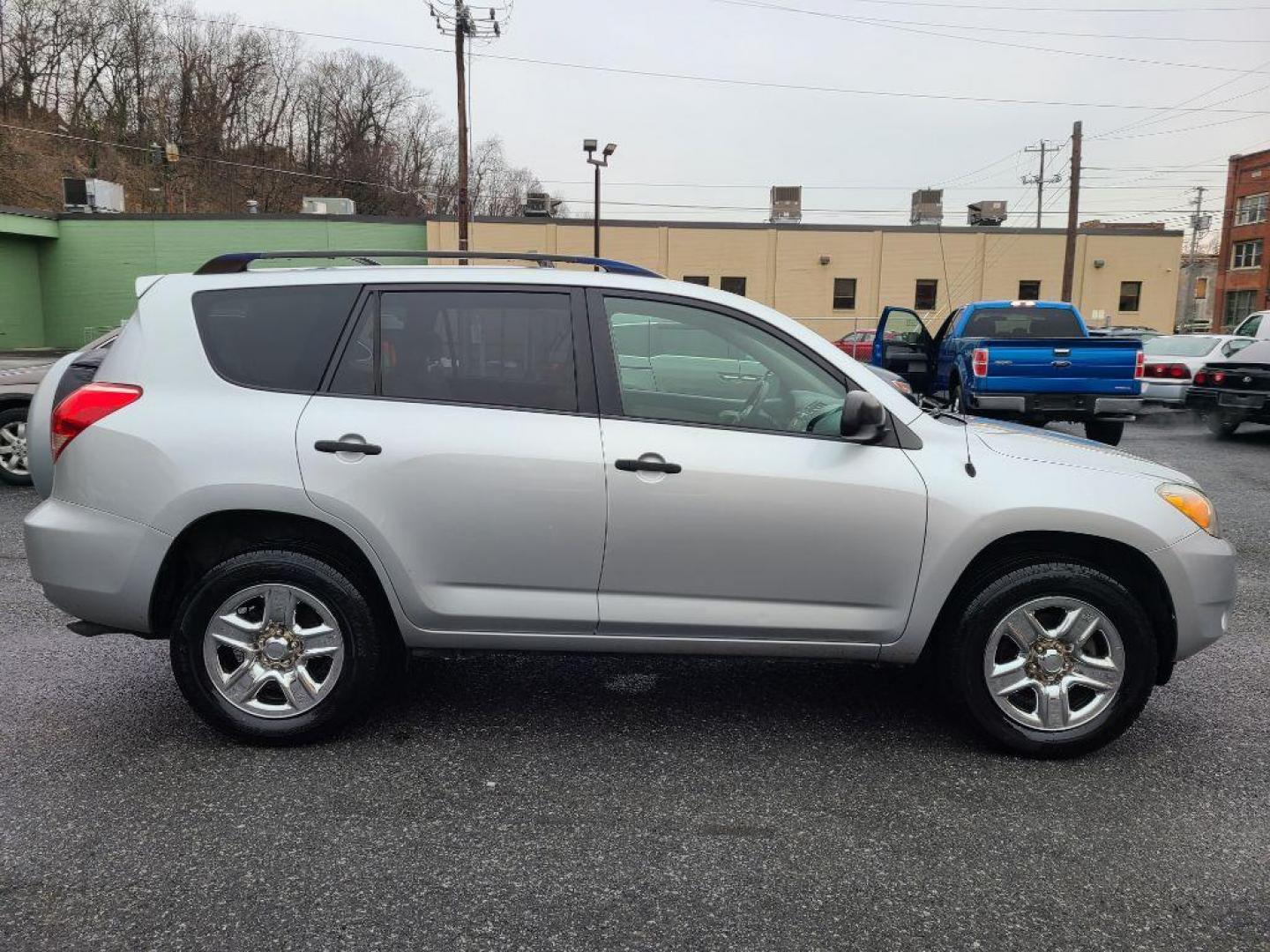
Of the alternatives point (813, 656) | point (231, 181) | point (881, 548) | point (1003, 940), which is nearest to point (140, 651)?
point (813, 656)

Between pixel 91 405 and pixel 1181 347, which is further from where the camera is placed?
pixel 1181 347

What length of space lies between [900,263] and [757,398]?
3920 cm

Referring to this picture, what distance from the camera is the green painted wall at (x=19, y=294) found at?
35.0 metres

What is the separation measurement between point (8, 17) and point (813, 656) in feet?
236

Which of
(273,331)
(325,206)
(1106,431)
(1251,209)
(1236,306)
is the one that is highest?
(1251,209)

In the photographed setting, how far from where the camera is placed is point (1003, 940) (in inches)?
97.6

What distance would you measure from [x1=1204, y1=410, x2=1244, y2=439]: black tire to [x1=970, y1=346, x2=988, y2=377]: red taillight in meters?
4.38

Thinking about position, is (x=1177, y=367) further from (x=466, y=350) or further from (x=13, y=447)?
(x=13, y=447)

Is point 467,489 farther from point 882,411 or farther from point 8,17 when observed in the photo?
point 8,17

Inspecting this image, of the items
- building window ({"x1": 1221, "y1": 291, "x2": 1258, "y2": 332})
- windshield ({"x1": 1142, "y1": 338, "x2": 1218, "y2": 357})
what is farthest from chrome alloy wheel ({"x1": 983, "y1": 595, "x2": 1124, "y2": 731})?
building window ({"x1": 1221, "y1": 291, "x2": 1258, "y2": 332})

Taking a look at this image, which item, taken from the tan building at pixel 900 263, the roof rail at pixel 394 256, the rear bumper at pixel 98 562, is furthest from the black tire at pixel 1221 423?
the tan building at pixel 900 263

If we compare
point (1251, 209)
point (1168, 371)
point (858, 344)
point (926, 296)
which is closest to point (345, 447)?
point (1168, 371)

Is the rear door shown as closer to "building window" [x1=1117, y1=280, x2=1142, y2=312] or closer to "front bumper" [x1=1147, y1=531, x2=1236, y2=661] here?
"front bumper" [x1=1147, y1=531, x2=1236, y2=661]

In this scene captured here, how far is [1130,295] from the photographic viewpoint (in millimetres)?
41188
